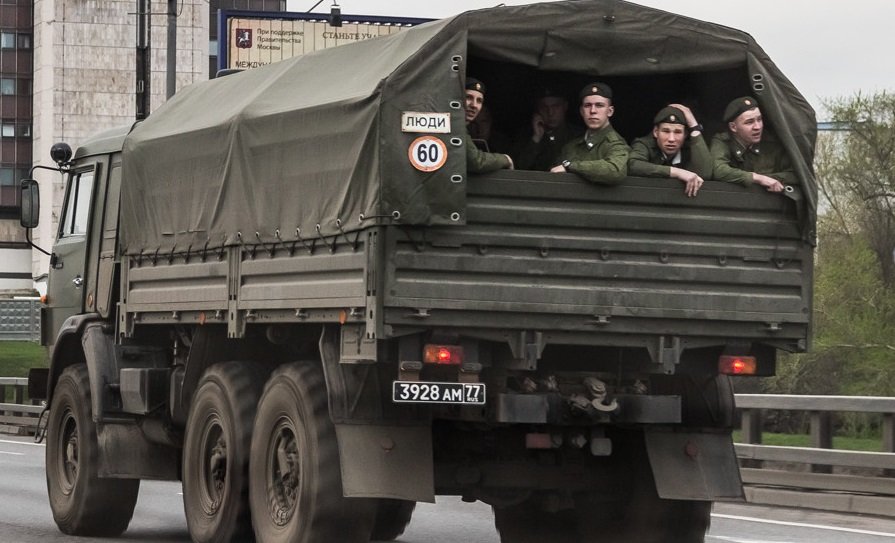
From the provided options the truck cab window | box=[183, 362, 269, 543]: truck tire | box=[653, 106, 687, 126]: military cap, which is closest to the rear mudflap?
box=[653, 106, 687, 126]: military cap

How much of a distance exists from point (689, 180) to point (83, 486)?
17.6 feet

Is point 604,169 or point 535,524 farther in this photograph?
point 535,524

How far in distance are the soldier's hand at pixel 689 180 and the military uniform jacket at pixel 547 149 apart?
1025 mm

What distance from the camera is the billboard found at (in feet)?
147

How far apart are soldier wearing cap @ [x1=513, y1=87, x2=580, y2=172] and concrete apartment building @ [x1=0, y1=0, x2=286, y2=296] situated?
79.5 meters

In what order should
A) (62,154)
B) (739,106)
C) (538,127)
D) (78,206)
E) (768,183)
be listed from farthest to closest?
(62,154), (78,206), (538,127), (739,106), (768,183)

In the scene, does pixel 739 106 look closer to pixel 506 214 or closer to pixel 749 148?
pixel 749 148

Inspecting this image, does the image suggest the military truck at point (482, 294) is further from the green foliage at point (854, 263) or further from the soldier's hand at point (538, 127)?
the green foliage at point (854, 263)

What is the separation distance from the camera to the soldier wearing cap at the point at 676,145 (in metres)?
10.3

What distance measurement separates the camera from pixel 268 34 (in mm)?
45000

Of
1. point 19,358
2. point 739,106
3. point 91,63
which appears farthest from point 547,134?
point 91,63

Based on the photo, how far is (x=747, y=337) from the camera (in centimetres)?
1015

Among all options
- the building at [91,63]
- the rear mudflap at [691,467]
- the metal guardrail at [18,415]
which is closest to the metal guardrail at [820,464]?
the rear mudflap at [691,467]

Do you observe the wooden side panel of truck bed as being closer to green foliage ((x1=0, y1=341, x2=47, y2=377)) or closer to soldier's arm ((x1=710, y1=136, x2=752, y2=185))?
soldier's arm ((x1=710, y1=136, x2=752, y2=185))
